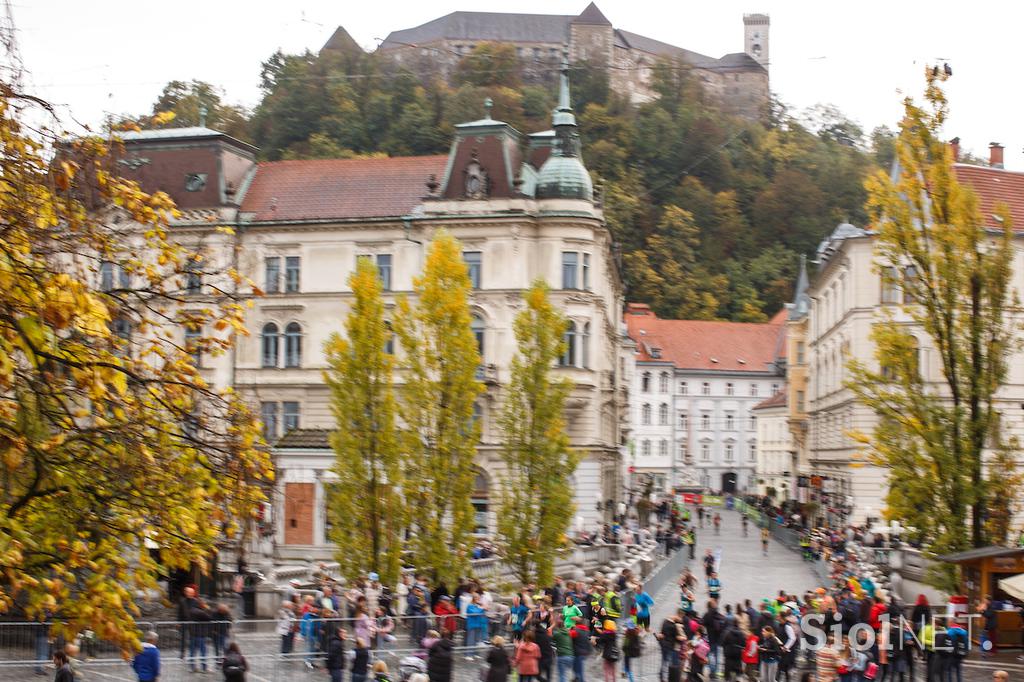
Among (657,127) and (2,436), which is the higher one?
(657,127)

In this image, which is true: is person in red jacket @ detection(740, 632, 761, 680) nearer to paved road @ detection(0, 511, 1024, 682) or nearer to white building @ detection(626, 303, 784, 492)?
paved road @ detection(0, 511, 1024, 682)

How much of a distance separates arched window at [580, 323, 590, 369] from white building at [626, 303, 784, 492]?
58.5 metres

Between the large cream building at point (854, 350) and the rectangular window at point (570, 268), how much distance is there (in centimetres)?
1062

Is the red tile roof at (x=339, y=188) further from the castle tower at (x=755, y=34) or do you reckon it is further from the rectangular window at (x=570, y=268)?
the castle tower at (x=755, y=34)

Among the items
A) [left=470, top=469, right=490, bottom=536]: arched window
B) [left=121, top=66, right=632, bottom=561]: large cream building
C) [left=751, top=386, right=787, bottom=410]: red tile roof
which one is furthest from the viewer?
[left=751, top=386, right=787, bottom=410]: red tile roof

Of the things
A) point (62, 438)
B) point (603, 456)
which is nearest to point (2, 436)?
point (62, 438)

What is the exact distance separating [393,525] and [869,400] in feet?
39.3

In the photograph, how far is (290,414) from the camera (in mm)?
52344

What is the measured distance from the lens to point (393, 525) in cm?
3288

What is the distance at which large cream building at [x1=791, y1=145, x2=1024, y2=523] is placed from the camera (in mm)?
54156

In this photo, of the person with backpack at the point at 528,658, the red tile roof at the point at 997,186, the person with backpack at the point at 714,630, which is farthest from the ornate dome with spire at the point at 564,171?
the person with backpack at the point at 528,658

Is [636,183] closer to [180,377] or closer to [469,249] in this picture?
[469,249]

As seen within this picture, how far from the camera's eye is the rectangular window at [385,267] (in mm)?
52406

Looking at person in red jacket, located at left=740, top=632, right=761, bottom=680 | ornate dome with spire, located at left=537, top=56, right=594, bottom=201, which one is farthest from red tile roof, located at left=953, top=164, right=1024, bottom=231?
person in red jacket, located at left=740, top=632, right=761, bottom=680
